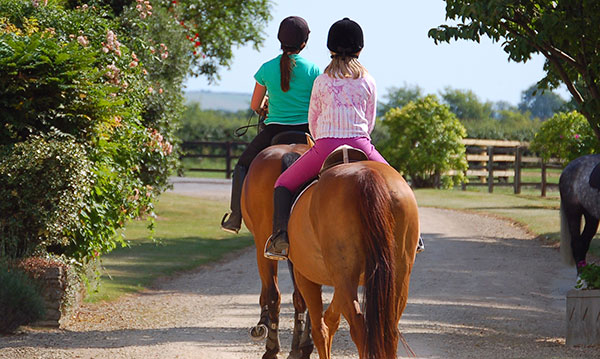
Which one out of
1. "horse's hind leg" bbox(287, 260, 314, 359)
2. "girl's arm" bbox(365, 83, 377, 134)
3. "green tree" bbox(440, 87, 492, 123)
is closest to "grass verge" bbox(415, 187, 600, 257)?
"horse's hind leg" bbox(287, 260, 314, 359)

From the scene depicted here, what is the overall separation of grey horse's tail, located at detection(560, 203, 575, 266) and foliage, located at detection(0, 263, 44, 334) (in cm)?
771

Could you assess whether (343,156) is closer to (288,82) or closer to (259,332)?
(288,82)

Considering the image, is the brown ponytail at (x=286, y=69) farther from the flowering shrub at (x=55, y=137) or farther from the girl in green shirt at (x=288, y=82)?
the flowering shrub at (x=55, y=137)

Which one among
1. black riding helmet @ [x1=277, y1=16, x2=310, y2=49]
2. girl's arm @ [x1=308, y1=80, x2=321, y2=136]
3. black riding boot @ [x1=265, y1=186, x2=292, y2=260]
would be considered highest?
black riding helmet @ [x1=277, y1=16, x2=310, y2=49]

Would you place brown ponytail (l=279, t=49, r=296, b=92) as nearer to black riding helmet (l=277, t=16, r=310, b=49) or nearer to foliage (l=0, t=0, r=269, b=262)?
black riding helmet (l=277, t=16, r=310, b=49)

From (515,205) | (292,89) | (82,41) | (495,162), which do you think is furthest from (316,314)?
(495,162)

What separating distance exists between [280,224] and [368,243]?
1.26m

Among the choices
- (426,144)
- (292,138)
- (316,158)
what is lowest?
(426,144)

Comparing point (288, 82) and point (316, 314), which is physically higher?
point (288, 82)

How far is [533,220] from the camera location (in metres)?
20.2

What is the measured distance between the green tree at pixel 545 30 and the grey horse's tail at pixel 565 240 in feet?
9.69

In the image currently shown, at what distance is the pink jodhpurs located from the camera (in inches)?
222

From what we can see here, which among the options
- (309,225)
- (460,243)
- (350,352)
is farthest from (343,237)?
(460,243)

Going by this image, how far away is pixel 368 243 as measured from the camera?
4.73 m
